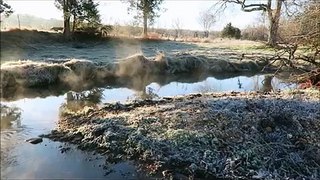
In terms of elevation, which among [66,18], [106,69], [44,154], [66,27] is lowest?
[44,154]

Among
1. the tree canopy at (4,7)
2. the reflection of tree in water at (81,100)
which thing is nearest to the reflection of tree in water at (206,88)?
the reflection of tree in water at (81,100)

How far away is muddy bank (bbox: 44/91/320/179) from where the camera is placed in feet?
23.9

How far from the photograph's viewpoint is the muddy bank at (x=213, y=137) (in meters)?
7.29

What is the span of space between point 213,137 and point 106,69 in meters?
10.7

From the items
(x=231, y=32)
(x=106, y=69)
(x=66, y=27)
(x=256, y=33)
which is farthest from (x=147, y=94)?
(x=256, y=33)

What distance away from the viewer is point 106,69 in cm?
1797

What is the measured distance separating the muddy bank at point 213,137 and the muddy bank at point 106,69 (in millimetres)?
5205

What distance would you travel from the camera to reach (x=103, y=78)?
57.6 feet

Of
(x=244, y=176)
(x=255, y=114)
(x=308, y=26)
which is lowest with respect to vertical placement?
(x=244, y=176)

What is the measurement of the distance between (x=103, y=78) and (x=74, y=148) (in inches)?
373

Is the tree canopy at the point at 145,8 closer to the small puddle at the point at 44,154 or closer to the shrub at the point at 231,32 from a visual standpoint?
the shrub at the point at 231,32

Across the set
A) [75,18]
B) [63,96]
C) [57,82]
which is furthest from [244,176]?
[75,18]

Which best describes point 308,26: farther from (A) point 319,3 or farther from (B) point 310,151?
(B) point 310,151

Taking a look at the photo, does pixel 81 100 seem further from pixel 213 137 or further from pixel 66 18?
pixel 66 18
